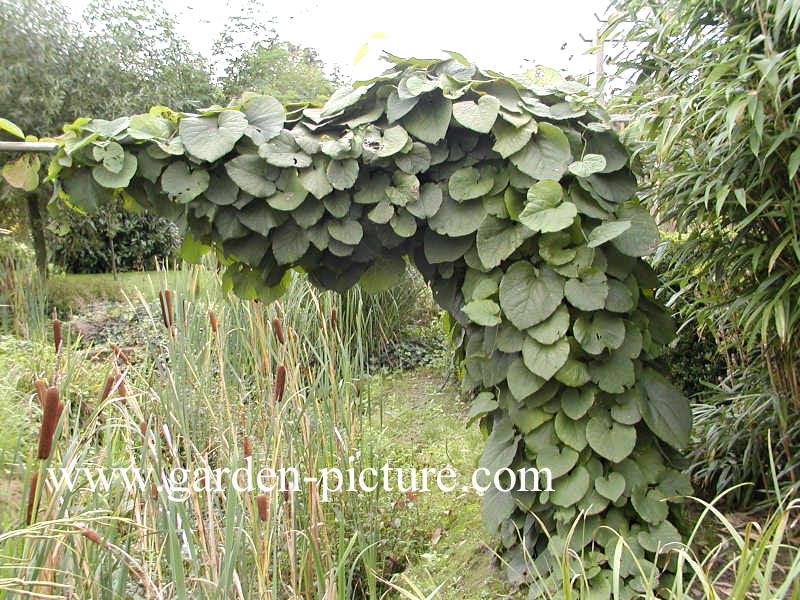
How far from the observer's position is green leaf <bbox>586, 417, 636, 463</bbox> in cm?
162

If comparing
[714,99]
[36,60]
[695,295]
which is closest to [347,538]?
[695,295]

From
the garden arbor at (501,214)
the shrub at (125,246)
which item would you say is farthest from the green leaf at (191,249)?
the shrub at (125,246)

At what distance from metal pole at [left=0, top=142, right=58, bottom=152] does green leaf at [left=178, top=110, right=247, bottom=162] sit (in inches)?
12.5

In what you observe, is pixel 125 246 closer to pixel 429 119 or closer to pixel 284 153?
pixel 284 153

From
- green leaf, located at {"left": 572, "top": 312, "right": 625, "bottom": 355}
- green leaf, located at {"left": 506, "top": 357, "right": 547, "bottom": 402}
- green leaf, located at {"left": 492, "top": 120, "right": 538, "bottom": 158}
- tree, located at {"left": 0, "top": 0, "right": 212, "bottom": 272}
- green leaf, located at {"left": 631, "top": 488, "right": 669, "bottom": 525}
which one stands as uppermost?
tree, located at {"left": 0, "top": 0, "right": 212, "bottom": 272}

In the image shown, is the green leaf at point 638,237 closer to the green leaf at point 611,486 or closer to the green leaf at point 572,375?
the green leaf at point 572,375

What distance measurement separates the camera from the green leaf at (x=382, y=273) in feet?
6.10

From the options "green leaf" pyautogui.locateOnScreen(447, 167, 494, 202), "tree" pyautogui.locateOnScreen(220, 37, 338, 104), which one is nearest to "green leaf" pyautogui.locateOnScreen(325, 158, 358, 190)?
"green leaf" pyautogui.locateOnScreen(447, 167, 494, 202)

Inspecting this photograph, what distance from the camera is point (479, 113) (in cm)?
158

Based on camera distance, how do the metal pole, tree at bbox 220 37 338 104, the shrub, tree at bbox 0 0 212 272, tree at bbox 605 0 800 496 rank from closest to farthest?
tree at bbox 605 0 800 496 < the metal pole < tree at bbox 0 0 212 272 < the shrub < tree at bbox 220 37 338 104

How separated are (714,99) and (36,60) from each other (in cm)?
676

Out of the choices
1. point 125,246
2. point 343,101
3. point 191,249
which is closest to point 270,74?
point 125,246

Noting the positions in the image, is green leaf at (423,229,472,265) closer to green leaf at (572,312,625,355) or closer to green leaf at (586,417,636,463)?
green leaf at (572,312,625,355)

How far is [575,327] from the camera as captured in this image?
5.30ft
